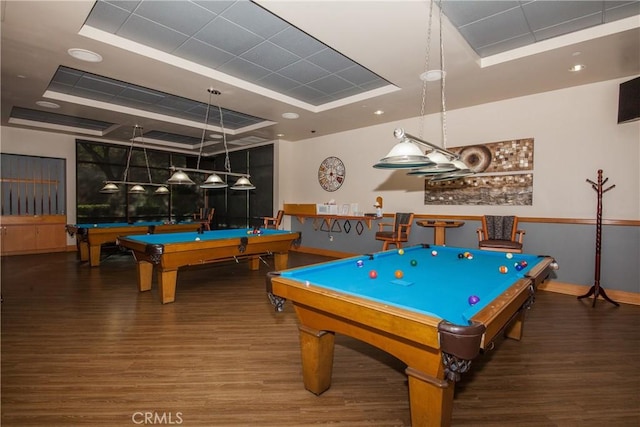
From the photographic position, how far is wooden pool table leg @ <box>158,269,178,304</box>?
370 cm

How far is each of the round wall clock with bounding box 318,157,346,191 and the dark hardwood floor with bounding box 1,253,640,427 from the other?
13.8 ft

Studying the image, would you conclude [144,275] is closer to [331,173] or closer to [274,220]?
[274,220]

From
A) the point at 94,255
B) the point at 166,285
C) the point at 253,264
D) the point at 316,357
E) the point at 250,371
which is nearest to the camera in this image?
the point at 316,357

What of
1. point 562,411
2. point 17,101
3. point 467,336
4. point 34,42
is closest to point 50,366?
point 467,336

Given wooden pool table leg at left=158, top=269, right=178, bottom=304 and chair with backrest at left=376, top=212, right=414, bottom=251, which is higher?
chair with backrest at left=376, top=212, right=414, bottom=251

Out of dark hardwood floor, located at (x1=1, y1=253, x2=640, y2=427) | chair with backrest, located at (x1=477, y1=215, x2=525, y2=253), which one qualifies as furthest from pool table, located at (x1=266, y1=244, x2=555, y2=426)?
chair with backrest, located at (x1=477, y1=215, x2=525, y2=253)

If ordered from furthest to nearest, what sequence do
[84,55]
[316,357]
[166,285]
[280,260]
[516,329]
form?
1. [280,260]
2. [166,285]
3. [84,55]
4. [516,329]
5. [316,357]

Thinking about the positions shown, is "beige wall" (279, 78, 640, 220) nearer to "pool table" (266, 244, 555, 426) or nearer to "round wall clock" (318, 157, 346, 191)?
"round wall clock" (318, 157, 346, 191)

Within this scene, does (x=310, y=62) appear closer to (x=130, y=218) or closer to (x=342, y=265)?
(x=342, y=265)

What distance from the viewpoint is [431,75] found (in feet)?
12.9

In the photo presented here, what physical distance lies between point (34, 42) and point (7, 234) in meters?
5.83

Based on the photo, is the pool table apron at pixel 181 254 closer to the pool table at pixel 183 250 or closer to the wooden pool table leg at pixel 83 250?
the pool table at pixel 183 250

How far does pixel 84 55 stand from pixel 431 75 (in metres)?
4.11

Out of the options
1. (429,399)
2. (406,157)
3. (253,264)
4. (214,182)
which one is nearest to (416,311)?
(429,399)
